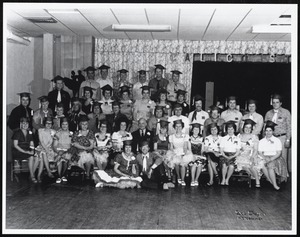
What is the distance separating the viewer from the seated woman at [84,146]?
21.6ft

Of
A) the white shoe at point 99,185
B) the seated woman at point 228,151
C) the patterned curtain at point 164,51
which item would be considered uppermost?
the patterned curtain at point 164,51

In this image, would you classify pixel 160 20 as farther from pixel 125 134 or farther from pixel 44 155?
pixel 44 155

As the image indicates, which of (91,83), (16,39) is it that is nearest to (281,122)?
(91,83)

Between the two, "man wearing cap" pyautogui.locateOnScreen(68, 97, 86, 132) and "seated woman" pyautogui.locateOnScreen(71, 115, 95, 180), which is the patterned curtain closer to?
"man wearing cap" pyautogui.locateOnScreen(68, 97, 86, 132)

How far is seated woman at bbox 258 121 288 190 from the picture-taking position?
A: 6.36 m

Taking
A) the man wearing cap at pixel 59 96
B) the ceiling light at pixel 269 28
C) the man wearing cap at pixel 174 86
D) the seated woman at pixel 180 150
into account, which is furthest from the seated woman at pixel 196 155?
the man wearing cap at pixel 59 96

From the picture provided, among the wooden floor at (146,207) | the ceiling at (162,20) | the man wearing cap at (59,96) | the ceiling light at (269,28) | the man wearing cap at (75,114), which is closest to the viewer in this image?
the wooden floor at (146,207)

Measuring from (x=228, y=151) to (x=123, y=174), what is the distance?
5.91ft

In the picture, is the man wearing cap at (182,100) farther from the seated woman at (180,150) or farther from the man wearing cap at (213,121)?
the seated woman at (180,150)

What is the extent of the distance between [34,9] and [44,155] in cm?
237

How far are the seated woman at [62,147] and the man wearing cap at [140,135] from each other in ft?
3.66

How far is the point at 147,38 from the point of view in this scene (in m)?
9.05

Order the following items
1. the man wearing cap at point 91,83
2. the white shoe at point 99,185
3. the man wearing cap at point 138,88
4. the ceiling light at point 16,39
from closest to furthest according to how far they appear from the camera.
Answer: the white shoe at point 99,185 → the ceiling light at point 16,39 → the man wearing cap at point 91,83 → the man wearing cap at point 138,88

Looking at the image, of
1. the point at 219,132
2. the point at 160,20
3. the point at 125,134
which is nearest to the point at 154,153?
the point at 125,134
